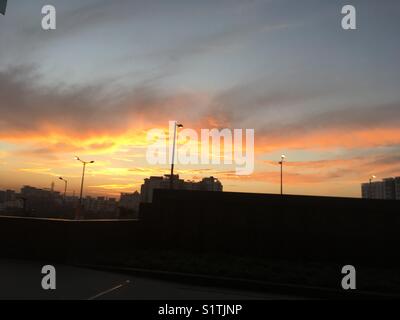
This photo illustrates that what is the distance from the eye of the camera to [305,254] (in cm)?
1609

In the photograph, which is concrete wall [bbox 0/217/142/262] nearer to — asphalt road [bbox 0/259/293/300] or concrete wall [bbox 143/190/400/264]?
asphalt road [bbox 0/259/293/300]

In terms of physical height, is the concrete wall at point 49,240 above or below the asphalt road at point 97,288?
above

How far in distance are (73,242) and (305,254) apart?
9.37 metres

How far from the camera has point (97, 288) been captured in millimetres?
8641

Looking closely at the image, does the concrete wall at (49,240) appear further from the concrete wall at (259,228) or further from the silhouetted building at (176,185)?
the silhouetted building at (176,185)

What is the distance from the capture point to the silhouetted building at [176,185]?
168 feet

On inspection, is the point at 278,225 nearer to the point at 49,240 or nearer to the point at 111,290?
the point at 49,240

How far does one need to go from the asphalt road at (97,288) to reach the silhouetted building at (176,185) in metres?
37.9

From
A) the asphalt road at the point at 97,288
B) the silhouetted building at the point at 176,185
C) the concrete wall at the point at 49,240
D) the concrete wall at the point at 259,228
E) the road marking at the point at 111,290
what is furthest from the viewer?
the silhouetted building at the point at 176,185

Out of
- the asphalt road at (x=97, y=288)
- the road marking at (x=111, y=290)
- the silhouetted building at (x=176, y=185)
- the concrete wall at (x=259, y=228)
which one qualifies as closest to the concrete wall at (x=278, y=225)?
the concrete wall at (x=259, y=228)

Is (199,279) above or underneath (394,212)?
underneath

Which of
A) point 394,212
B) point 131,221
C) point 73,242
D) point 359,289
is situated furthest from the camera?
point 131,221
